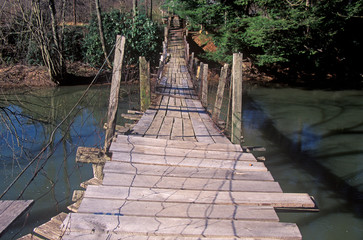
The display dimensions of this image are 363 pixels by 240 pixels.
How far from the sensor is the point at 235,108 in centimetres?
430

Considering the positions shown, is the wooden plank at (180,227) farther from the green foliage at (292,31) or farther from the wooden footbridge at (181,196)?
→ the green foliage at (292,31)

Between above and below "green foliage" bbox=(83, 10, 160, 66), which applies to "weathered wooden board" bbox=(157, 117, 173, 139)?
below

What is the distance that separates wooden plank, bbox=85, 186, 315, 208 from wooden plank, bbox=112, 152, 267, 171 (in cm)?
57

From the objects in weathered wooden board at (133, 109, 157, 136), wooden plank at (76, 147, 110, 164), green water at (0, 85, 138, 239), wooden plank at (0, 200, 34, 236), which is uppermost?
weathered wooden board at (133, 109, 157, 136)

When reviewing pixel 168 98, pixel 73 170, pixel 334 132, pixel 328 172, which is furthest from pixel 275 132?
pixel 73 170

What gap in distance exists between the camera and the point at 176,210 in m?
2.44

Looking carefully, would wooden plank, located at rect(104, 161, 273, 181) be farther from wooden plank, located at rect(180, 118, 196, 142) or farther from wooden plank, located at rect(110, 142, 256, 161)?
wooden plank, located at rect(180, 118, 196, 142)

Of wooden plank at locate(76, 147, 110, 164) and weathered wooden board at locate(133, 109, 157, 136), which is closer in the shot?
wooden plank at locate(76, 147, 110, 164)

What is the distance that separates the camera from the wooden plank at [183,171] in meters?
3.06

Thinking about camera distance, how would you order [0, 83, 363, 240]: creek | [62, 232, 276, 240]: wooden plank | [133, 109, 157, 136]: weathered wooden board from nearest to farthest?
[62, 232, 276, 240]: wooden plank < [133, 109, 157, 136]: weathered wooden board < [0, 83, 363, 240]: creek

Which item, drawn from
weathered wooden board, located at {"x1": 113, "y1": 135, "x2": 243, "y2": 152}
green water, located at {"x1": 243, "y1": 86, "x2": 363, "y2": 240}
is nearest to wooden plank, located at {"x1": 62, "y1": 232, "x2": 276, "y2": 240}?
weathered wooden board, located at {"x1": 113, "y1": 135, "x2": 243, "y2": 152}

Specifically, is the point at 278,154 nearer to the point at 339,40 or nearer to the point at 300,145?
the point at 300,145

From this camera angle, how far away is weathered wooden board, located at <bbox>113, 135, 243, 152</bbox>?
378 centimetres

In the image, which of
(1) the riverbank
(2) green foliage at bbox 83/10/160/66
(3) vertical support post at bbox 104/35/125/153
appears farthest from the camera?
(2) green foliage at bbox 83/10/160/66
